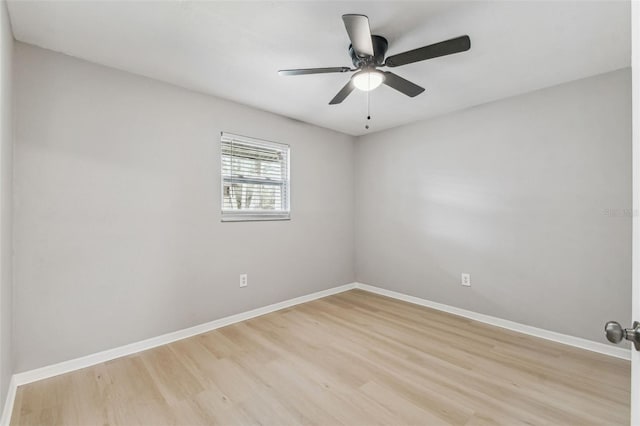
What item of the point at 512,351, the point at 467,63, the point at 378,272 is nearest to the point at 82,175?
the point at 467,63

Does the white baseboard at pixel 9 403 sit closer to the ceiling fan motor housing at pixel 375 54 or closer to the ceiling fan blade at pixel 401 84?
the ceiling fan motor housing at pixel 375 54

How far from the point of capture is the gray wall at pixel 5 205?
1.48 m

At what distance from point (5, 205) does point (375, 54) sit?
7.71ft

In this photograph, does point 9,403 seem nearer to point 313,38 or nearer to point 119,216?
point 119,216

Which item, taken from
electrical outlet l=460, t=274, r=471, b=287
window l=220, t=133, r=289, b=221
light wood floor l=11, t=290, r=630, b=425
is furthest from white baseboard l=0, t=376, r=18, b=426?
electrical outlet l=460, t=274, r=471, b=287

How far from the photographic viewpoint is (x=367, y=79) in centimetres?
197

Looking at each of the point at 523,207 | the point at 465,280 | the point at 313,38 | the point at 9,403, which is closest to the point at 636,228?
the point at 313,38

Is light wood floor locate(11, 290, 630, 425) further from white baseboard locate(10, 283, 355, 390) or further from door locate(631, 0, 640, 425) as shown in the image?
door locate(631, 0, 640, 425)

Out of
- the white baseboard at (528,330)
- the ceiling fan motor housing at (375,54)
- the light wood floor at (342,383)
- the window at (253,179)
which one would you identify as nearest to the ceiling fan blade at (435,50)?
the ceiling fan motor housing at (375,54)

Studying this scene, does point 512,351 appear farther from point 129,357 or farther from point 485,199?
point 129,357

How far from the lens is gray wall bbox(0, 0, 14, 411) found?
1.48m

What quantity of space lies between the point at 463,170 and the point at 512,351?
179 cm

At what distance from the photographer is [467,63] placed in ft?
7.25

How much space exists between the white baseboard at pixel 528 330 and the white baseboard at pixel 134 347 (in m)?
1.48
